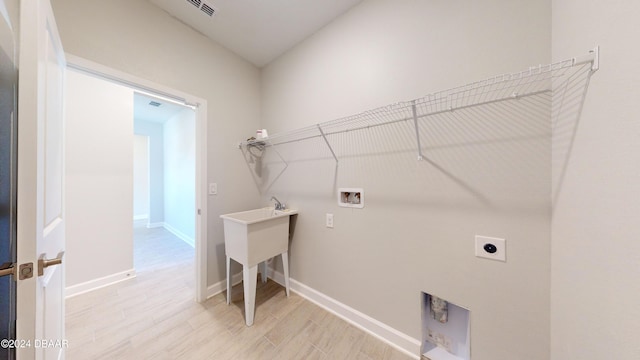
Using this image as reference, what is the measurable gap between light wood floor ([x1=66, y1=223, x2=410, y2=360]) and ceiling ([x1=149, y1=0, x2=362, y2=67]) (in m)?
2.65

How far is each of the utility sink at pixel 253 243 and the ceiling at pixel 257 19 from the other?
180 centimetres

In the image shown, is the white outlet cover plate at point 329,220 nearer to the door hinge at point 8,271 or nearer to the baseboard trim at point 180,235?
the door hinge at point 8,271

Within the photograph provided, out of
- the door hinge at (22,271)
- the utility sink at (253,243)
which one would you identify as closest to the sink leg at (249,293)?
the utility sink at (253,243)

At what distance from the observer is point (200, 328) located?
1.55m

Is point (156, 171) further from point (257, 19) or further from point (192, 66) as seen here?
point (257, 19)

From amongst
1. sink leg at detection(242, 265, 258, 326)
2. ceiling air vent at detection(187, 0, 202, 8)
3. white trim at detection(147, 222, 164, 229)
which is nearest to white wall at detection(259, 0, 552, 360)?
sink leg at detection(242, 265, 258, 326)

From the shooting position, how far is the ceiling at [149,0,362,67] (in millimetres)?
1608

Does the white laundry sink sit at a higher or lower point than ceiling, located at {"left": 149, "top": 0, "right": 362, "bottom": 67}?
lower

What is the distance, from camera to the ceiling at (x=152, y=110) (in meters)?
3.52

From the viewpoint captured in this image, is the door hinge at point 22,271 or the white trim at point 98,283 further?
the white trim at point 98,283

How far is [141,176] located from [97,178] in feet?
11.7

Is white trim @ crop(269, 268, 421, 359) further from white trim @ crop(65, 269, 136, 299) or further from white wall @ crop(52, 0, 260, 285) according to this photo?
white trim @ crop(65, 269, 136, 299)

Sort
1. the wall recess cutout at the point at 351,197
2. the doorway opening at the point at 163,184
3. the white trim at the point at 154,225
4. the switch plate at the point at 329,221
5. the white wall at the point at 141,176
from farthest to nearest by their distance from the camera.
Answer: the white wall at the point at 141,176, the white trim at the point at 154,225, the doorway opening at the point at 163,184, the switch plate at the point at 329,221, the wall recess cutout at the point at 351,197

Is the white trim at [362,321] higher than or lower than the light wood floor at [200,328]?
higher
